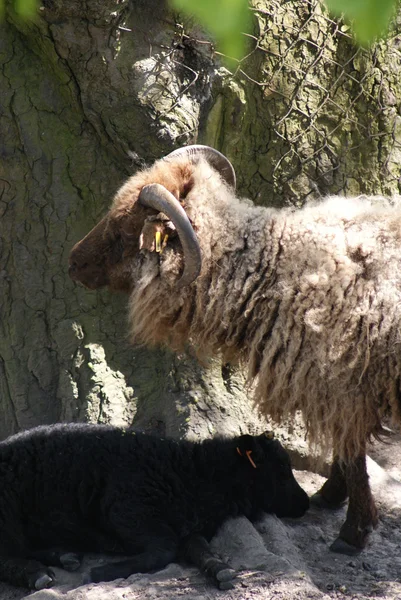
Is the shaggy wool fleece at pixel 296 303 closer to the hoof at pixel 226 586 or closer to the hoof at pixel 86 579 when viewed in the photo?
the hoof at pixel 226 586

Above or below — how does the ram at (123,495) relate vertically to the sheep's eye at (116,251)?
below

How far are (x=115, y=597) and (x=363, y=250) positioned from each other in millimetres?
2277

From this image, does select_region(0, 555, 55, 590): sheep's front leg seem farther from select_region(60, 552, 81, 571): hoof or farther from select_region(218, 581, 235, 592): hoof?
select_region(218, 581, 235, 592): hoof

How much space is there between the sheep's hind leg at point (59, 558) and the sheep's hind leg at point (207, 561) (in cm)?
64

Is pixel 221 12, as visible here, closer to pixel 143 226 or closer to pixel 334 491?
pixel 143 226

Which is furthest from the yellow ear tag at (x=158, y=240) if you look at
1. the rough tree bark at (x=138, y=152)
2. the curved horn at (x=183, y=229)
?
the rough tree bark at (x=138, y=152)

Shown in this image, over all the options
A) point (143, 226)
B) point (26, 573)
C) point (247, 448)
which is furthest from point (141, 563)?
point (143, 226)

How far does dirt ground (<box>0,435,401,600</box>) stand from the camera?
13.0 feet

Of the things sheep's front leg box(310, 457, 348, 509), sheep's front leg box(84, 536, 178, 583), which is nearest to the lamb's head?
sheep's front leg box(84, 536, 178, 583)

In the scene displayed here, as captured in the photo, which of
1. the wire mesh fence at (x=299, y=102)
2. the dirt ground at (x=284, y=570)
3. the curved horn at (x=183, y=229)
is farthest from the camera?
the wire mesh fence at (x=299, y=102)

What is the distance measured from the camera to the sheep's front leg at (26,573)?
13.8ft

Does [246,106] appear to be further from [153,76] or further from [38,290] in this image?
[38,290]

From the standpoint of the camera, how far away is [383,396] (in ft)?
13.9

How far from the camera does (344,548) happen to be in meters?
4.68
